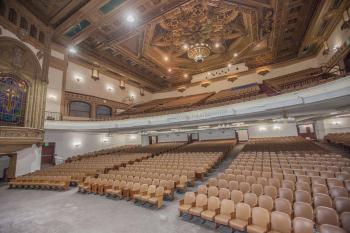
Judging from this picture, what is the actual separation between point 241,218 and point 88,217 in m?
3.80

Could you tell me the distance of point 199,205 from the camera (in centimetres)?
451

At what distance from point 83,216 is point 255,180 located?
4.93 m

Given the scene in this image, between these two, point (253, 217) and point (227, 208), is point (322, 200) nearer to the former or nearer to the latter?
point (253, 217)

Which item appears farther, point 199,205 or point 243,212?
point 199,205

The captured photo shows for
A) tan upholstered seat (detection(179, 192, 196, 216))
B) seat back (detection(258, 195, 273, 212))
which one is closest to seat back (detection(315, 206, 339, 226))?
seat back (detection(258, 195, 273, 212))

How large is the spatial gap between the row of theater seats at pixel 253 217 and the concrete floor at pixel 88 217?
0.28 m

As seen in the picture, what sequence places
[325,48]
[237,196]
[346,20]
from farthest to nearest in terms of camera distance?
[325,48] → [346,20] → [237,196]

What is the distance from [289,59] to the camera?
48.7 feet

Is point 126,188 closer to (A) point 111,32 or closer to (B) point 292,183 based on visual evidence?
(B) point 292,183

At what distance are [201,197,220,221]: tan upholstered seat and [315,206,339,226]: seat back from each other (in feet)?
6.17

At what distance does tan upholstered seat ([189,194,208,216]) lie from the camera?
167 inches

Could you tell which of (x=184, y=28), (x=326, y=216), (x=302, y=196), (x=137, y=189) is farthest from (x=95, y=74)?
(x=326, y=216)

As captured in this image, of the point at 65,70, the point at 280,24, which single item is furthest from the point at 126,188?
the point at 280,24

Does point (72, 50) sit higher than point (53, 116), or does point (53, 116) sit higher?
point (72, 50)
